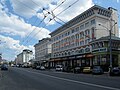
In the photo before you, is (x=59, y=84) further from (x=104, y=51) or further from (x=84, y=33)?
(x=84, y=33)

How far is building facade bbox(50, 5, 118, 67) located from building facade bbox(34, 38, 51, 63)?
23265 mm

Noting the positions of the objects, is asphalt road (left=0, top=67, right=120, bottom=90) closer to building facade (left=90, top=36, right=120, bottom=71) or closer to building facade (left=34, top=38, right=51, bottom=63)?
building facade (left=90, top=36, right=120, bottom=71)

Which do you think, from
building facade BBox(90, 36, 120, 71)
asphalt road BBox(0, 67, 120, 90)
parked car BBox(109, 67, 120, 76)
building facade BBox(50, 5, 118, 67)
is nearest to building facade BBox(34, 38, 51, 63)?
building facade BBox(50, 5, 118, 67)

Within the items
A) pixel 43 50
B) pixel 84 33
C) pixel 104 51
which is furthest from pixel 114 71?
pixel 43 50

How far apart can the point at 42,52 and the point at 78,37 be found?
176 ft

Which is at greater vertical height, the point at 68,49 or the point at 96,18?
the point at 96,18

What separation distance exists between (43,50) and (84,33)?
56.5 meters

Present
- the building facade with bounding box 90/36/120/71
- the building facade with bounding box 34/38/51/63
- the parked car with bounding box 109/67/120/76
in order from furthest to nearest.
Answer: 1. the building facade with bounding box 34/38/51/63
2. the building facade with bounding box 90/36/120/71
3. the parked car with bounding box 109/67/120/76

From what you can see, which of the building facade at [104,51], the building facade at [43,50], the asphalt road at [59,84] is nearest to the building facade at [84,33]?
the building facade at [104,51]

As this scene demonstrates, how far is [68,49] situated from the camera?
284ft

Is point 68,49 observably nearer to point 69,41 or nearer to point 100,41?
point 69,41

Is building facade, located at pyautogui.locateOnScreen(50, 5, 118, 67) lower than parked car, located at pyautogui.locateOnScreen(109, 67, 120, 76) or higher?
higher

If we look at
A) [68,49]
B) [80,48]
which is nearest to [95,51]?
[80,48]

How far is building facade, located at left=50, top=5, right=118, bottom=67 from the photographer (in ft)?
225
